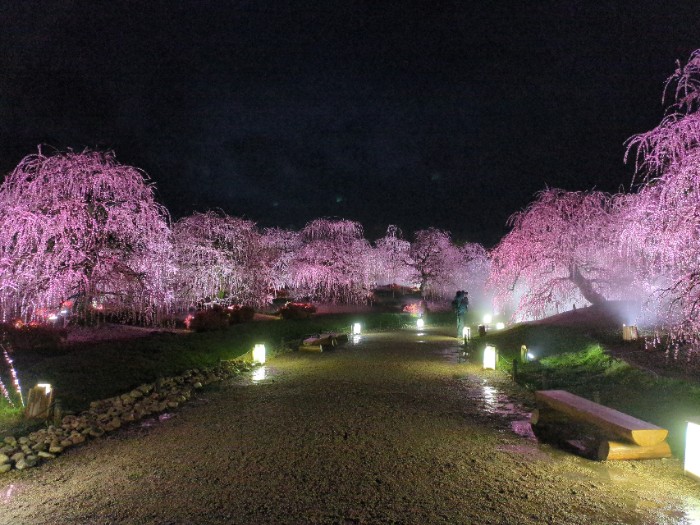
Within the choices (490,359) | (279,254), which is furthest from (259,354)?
(279,254)

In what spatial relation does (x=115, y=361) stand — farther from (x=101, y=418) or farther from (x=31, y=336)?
(x=101, y=418)

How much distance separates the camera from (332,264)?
3756 centimetres

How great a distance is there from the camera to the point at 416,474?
5785mm

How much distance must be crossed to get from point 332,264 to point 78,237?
906 inches

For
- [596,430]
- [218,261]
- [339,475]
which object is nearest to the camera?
[339,475]

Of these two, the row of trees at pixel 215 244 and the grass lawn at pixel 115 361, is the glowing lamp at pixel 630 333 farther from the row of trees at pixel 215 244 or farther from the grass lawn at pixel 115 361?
the grass lawn at pixel 115 361

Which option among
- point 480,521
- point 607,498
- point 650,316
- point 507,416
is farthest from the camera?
point 650,316

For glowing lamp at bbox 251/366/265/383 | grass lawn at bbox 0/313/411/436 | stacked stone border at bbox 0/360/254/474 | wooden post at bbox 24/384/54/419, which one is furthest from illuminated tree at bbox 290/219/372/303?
wooden post at bbox 24/384/54/419

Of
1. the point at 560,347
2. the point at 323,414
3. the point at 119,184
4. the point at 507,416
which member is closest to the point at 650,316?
the point at 560,347

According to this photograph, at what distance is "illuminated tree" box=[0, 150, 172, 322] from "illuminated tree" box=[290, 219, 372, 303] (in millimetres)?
19036

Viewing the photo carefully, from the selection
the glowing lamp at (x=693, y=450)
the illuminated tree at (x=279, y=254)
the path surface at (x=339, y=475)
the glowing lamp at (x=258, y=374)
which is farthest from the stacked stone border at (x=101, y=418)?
the illuminated tree at (x=279, y=254)

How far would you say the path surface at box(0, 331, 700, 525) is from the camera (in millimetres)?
4770

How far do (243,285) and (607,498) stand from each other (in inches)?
1030

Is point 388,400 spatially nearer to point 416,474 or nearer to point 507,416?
point 507,416
